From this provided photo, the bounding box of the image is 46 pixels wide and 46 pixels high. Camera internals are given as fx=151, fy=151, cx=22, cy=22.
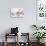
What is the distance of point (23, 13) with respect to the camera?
19.9ft

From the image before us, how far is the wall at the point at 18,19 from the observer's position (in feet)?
19.8

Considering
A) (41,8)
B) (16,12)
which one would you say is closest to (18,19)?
(16,12)

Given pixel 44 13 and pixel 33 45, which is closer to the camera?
pixel 33 45

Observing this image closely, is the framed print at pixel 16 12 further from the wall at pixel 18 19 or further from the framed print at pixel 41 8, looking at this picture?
the framed print at pixel 41 8

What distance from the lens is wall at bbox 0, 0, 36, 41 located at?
6039mm

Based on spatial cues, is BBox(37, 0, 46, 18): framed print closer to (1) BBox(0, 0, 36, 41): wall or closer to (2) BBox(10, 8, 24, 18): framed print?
(1) BBox(0, 0, 36, 41): wall

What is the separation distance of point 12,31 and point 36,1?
154cm

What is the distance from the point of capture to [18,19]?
6.11 metres

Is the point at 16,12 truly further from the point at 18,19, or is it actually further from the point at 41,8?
the point at 41,8

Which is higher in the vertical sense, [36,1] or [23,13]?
[36,1]

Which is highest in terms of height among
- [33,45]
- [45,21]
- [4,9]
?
[4,9]

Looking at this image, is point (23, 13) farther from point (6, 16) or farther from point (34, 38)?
point (34, 38)

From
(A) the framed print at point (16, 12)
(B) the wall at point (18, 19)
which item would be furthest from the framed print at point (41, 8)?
Answer: (A) the framed print at point (16, 12)

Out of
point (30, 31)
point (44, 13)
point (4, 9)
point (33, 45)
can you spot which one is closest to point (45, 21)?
point (44, 13)
